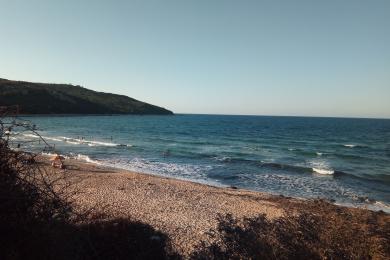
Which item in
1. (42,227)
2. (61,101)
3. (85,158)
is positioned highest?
(61,101)

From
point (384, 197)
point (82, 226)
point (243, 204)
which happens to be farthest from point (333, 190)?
point (82, 226)

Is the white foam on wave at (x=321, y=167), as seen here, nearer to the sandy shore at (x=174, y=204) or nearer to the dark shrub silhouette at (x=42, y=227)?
the sandy shore at (x=174, y=204)

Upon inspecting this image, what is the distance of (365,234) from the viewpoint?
10.9 metres

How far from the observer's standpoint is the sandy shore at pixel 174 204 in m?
9.77

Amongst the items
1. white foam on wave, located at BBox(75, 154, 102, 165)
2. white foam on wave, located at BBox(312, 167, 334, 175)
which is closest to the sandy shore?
white foam on wave, located at BBox(75, 154, 102, 165)

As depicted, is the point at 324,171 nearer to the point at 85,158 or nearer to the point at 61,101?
the point at 85,158

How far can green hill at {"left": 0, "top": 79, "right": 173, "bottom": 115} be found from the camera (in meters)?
95.1

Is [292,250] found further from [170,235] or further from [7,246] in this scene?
[7,246]

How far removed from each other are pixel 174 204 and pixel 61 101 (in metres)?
111

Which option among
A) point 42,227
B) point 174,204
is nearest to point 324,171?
point 174,204

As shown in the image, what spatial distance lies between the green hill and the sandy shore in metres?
53.4

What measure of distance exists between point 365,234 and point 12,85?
370ft

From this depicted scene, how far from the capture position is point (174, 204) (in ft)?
41.9

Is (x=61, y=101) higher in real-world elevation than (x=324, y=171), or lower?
higher
